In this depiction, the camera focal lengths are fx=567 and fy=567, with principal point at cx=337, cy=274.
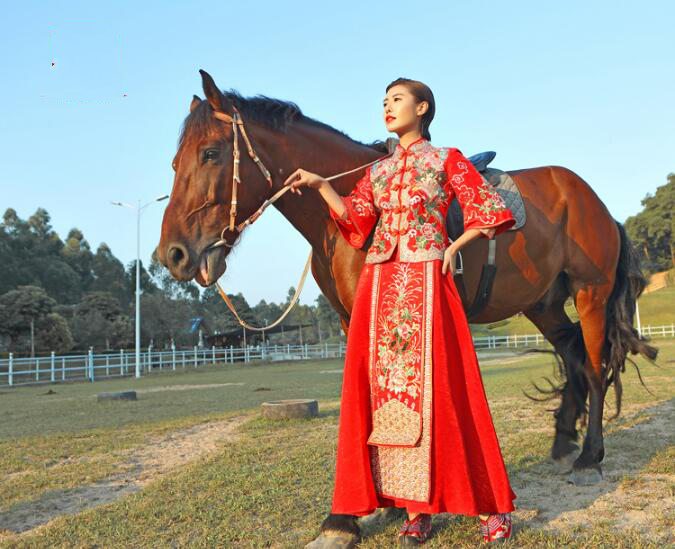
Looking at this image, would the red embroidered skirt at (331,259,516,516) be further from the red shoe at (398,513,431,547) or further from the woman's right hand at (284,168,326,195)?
the woman's right hand at (284,168,326,195)

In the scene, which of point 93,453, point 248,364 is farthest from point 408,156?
point 248,364

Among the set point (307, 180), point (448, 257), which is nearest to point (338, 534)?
point (448, 257)

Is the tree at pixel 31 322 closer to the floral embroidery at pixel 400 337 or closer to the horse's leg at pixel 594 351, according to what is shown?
the horse's leg at pixel 594 351

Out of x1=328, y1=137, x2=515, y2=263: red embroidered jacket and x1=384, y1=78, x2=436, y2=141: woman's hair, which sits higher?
x1=384, y1=78, x2=436, y2=141: woman's hair

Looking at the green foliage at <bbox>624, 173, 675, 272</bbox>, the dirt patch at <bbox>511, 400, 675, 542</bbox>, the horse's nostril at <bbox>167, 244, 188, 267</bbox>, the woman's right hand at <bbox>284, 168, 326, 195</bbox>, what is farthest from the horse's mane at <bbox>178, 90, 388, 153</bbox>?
the green foliage at <bbox>624, 173, 675, 272</bbox>

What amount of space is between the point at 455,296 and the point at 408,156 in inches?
28.5

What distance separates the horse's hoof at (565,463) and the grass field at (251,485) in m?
0.07

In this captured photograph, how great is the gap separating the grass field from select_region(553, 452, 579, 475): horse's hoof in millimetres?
72

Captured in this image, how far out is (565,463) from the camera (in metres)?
4.05

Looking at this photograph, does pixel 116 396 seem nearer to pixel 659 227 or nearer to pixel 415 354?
pixel 415 354

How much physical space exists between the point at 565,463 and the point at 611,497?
70 cm

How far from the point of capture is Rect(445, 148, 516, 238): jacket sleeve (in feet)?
8.51

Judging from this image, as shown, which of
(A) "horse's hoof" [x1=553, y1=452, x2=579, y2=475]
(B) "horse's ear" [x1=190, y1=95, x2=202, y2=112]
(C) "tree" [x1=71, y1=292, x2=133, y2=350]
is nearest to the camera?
(B) "horse's ear" [x1=190, y1=95, x2=202, y2=112]

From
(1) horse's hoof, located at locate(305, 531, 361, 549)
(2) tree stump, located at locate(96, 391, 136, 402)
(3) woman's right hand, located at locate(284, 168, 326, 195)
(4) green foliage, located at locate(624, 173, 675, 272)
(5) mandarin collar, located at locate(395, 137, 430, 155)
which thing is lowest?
(2) tree stump, located at locate(96, 391, 136, 402)
